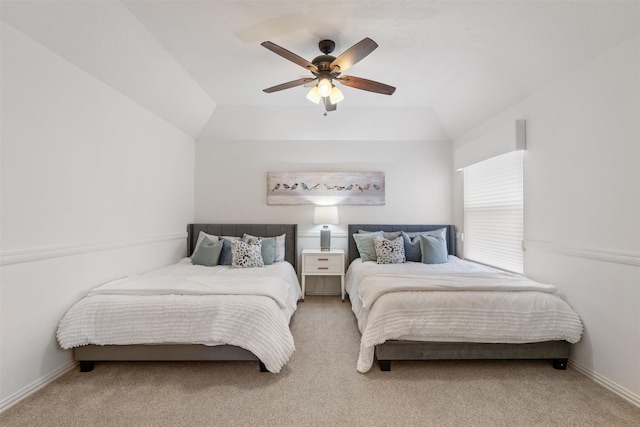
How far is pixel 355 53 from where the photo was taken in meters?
2.16

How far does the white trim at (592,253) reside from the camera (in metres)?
1.99

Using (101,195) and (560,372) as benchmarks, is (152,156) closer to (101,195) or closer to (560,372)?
(101,195)

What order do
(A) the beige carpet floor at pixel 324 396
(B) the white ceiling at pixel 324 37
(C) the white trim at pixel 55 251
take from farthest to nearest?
(B) the white ceiling at pixel 324 37, (C) the white trim at pixel 55 251, (A) the beige carpet floor at pixel 324 396

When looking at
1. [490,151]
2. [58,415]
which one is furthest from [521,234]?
[58,415]

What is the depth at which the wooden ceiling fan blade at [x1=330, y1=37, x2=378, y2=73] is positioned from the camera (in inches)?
79.7

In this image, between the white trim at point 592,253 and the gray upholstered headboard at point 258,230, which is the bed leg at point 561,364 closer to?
the white trim at point 592,253

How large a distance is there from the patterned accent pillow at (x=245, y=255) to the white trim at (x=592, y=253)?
2837 mm

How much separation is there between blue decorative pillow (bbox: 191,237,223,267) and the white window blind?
3221 mm

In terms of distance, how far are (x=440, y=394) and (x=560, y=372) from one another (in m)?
1.03

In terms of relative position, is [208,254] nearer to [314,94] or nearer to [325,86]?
[314,94]

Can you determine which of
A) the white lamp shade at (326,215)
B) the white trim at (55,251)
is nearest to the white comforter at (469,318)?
the white lamp shade at (326,215)

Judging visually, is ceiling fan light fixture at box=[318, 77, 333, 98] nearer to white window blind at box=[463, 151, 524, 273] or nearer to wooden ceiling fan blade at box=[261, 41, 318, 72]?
wooden ceiling fan blade at box=[261, 41, 318, 72]

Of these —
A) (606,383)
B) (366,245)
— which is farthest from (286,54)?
(606,383)

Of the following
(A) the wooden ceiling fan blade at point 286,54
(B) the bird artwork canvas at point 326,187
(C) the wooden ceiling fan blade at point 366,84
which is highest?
(A) the wooden ceiling fan blade at point 286,54
